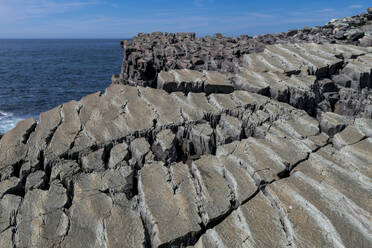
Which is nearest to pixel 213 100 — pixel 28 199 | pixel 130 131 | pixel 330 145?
pixel 130 131

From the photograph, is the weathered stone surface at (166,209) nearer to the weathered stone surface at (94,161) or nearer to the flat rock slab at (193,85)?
the weathered stone surface at (94,161)

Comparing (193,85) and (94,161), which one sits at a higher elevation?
(193,85)

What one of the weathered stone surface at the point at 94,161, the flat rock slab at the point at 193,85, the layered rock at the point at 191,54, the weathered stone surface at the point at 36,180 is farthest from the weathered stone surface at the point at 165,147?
the layered rock at the point at 191,54

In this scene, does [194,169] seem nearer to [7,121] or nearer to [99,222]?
[99,222]

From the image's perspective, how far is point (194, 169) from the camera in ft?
16.5

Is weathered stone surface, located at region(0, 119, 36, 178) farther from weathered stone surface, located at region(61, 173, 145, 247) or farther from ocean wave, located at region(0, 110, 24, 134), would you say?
ocean wave, located at region(0, 110, 24, 134)

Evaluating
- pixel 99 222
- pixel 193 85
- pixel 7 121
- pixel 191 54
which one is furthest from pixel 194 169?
pixel 7 121

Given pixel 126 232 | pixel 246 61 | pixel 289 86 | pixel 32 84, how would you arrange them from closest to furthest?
1. pixel 126 232
2. pixel 289 86
3. pixel 246 61
4. pixel 32 84

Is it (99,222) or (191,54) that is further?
(191,54)

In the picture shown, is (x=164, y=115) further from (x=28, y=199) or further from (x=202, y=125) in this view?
(x=28, y=199)

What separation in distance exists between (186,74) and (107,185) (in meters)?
5.30

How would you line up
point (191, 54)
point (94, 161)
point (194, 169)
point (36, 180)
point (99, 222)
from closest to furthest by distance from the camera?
1. point (99, 222)
2. point (36, 180)
3. point (194, 169)
4. point (94, 161)
5. point (191, 54)

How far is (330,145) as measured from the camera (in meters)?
5.91

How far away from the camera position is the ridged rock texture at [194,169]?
3.93 metres
